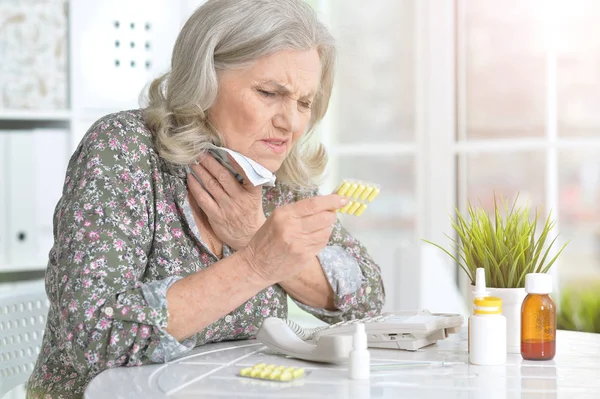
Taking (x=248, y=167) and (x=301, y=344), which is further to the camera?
(x=248, y=167)

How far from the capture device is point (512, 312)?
148 cm

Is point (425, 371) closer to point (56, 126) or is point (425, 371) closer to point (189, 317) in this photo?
point (189, 317)

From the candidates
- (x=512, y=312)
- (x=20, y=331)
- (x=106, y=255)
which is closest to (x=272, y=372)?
(x=106, y=255)

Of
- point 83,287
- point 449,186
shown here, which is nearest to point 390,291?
point 449,186

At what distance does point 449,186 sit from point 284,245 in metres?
2.25

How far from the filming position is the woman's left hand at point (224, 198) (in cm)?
171

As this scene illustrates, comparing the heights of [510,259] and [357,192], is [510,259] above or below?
below

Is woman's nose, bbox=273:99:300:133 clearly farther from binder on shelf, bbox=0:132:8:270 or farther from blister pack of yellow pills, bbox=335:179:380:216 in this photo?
binder on shelf, bbox=0:132:8:270

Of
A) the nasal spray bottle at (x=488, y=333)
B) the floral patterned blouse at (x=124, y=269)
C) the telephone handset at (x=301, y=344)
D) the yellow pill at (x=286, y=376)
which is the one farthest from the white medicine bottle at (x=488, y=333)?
the floral patterned blouse at (x=124, y=269)

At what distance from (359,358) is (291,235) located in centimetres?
28

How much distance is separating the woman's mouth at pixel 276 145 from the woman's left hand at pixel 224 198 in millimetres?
96

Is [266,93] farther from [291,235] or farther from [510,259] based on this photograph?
[510,259]

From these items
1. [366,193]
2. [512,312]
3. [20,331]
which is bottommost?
[20,331]

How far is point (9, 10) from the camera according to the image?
9.81 ft
